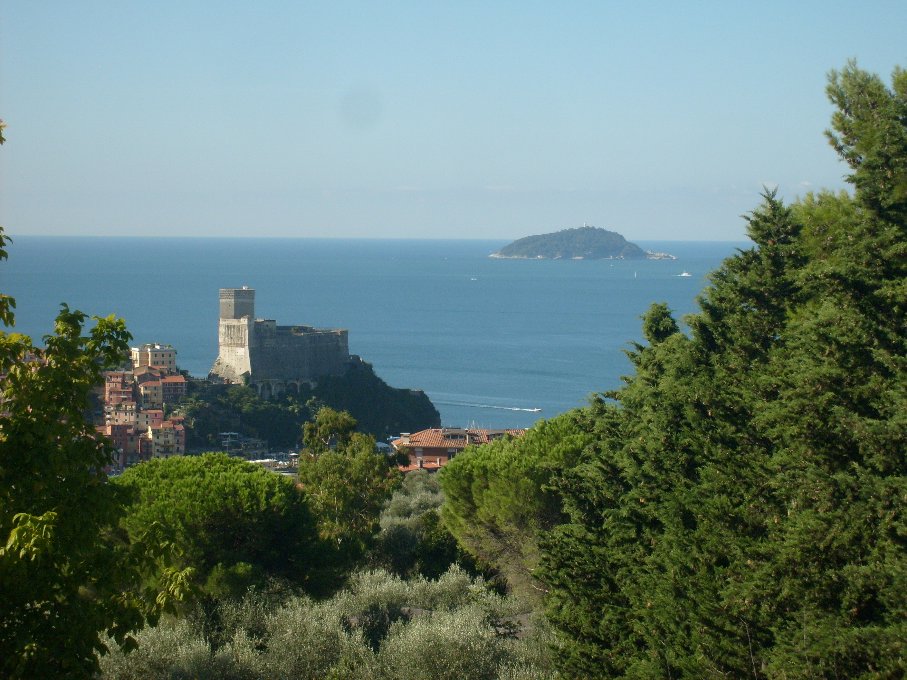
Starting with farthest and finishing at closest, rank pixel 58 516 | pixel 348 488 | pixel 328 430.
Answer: pixel 328 430 → pixel 348 488 → pixel 58 516

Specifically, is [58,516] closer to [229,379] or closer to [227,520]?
[227,520]

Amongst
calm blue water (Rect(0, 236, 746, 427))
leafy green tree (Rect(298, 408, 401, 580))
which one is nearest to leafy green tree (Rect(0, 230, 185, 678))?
leafy green tree (Rect(298, 408, 401, 580))

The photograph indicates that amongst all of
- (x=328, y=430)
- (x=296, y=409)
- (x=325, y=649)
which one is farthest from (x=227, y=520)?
(x=296, y=409)

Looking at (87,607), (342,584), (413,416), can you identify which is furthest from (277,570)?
(413,416)

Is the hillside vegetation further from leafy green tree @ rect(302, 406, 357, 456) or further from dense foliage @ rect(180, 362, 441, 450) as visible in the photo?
dense foliage @ rect(180, 362, 441, 450)

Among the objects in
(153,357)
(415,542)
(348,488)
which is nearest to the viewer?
(415,542)
